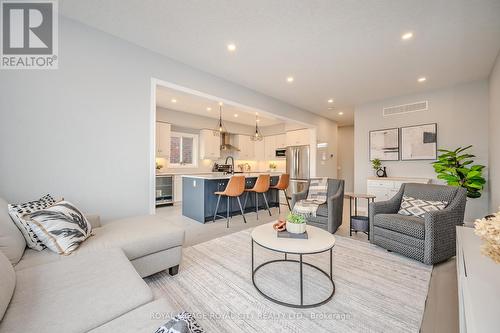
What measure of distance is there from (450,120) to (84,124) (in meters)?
6.50

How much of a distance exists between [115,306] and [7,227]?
44.7 inches

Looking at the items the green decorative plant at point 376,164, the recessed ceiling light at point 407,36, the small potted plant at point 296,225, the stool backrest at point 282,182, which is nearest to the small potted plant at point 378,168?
the green decorative plant at point 376,164

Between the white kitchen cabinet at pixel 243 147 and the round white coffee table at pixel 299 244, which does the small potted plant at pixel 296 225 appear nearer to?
the round white coffee table at pixel 299 244

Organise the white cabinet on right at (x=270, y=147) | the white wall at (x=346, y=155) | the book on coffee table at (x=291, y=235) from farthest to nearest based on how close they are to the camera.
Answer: the white wall at (x=346, y=155) → the white cabinet on right at (x=270, y=147) → the book on coffee table at (x=291, y=235)

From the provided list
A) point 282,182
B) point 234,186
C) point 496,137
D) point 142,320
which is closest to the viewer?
point 142,320

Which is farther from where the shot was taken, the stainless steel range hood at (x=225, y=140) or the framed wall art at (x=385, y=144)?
the stainless steel range hood at (x=225, y=140)

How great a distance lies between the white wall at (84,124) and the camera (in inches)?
82.0

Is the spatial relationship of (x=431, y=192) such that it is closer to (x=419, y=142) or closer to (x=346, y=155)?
(x=419, y=142)

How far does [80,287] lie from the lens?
3.72 feet

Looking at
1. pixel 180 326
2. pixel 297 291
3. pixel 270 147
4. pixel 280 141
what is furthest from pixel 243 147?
pixel 180 326

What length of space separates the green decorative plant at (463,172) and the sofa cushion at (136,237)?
4.69 meters

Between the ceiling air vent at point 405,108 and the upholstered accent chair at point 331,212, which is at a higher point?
the ceiling air vent at point 405,108

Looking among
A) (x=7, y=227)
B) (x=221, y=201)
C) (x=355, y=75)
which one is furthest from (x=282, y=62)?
(x=7, y=227)

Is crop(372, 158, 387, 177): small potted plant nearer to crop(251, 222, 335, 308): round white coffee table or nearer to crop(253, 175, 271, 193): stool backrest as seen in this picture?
crop(253, 175, 271, 193): stool backrest
